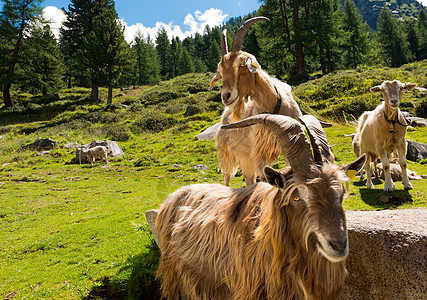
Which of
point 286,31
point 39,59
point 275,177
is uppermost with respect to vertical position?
point 286,31

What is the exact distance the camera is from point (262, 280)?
309 centimetres

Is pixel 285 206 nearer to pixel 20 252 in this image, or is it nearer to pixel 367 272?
pixel 367 272

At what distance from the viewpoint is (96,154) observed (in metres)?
20.2

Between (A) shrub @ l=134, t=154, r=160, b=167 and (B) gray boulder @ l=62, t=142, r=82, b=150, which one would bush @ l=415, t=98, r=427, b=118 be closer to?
(A) shrub @ l=134, t=154, r=160, b=167

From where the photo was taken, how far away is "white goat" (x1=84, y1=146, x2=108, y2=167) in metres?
19.8

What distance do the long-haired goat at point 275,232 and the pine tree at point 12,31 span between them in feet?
165

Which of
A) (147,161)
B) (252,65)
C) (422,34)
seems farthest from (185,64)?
(252,65)

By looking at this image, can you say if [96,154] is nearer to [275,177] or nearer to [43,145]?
[43,145]

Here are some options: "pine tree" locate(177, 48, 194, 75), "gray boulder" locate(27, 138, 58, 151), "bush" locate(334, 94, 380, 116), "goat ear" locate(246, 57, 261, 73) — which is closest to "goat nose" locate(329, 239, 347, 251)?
"goat ear" locate(246, 57, 261, 73)

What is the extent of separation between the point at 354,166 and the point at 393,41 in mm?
89068

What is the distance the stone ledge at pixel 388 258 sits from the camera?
343cm

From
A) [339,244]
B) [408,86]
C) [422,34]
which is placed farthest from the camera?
[422,34]

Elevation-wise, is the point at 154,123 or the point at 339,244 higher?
the point at 154,123

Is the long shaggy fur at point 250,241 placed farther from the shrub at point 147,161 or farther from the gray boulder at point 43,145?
the gray boulder at point 43,145
